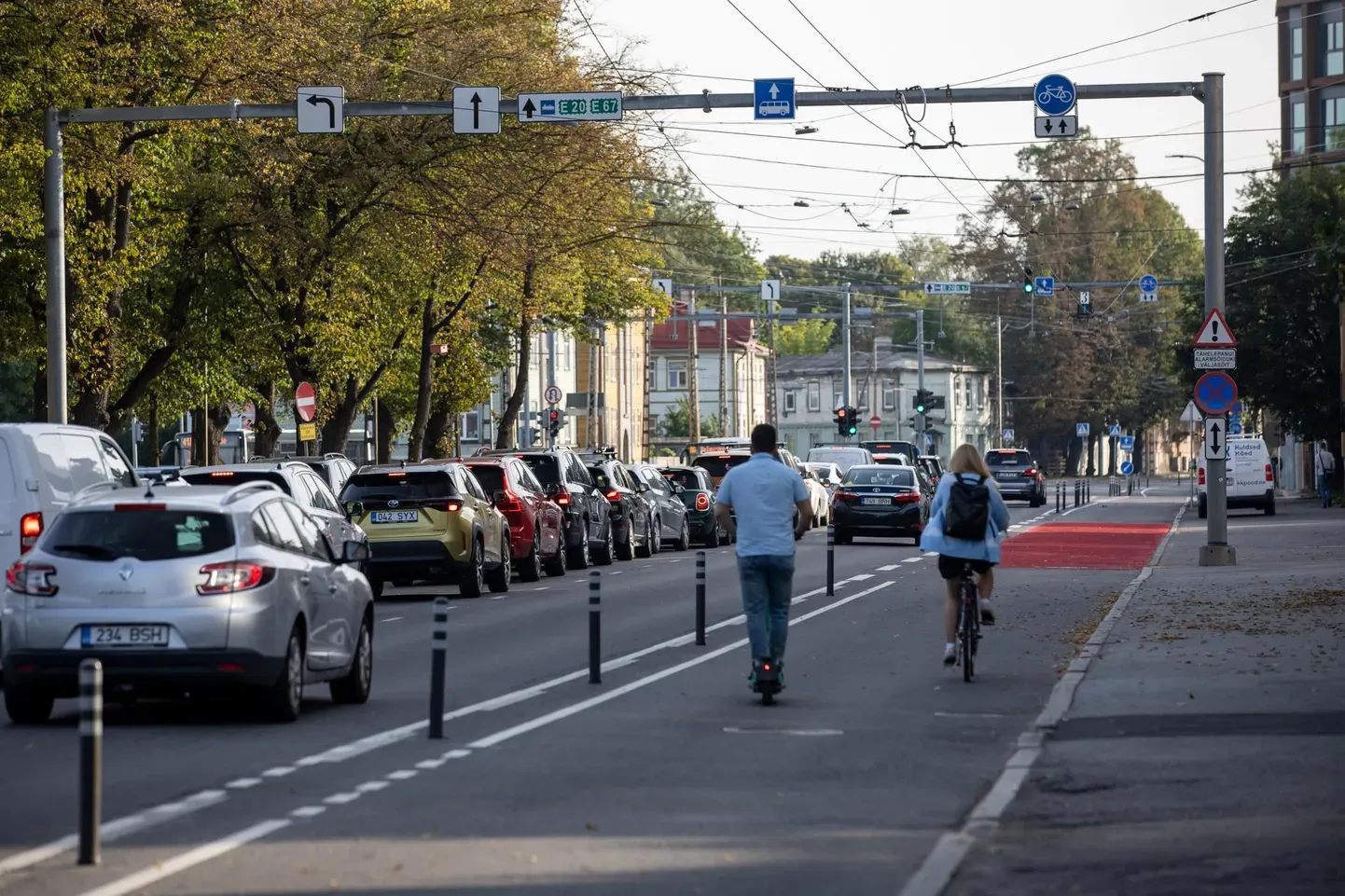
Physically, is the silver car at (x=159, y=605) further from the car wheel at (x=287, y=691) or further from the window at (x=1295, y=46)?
the window at (x=1295, y=46)

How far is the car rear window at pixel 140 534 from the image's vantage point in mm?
13297

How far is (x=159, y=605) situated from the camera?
43.0 feet

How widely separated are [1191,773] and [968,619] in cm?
530

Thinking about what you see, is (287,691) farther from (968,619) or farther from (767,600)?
(968,619)

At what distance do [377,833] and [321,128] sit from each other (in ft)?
54.5

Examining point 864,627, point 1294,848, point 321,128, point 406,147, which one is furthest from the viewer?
point 406,147

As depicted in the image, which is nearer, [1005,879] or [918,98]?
[1005,879]

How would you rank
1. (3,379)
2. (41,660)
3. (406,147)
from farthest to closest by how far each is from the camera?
1. (3,379)
2. (406,147)
3. (41,660)

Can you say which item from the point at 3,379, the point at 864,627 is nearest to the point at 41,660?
the point at 864,627

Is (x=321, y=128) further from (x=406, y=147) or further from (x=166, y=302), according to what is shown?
(x=166, y=302)

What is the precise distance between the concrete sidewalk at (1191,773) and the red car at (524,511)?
1068cm

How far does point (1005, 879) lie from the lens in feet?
26.9

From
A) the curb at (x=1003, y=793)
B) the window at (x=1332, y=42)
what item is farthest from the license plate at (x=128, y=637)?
the window at (x=1332, y=42)

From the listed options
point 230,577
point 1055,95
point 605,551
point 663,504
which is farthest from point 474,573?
point 663,504
